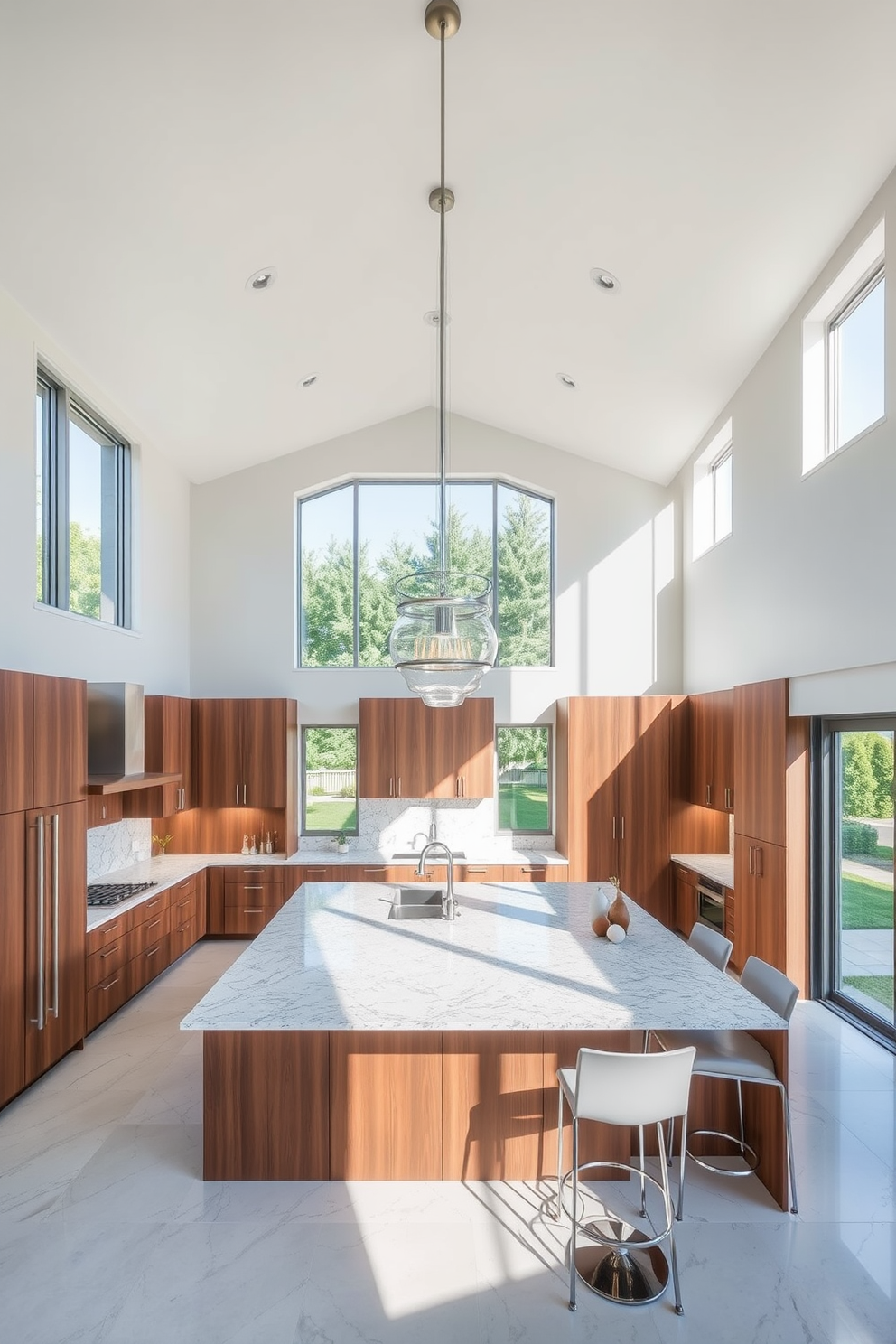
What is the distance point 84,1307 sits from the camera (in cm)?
238

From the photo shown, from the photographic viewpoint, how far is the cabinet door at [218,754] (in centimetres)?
633

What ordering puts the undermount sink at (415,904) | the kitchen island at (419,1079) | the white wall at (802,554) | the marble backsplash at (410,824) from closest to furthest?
the kitchen island at (419,1079), the white wall at (802,554), the undermount sink at (415,904), the marble backsplash at (410,824)

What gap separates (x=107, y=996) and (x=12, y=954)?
45.4 inches

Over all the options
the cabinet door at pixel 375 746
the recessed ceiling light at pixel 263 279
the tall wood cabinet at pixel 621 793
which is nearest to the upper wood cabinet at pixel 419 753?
the cabinet door at pixel 375 746

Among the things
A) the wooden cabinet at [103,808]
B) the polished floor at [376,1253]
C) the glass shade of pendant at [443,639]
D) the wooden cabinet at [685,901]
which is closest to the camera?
the polished floor at [376,1253]

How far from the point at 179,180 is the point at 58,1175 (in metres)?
4.26

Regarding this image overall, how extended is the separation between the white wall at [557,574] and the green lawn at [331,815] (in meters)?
0.73

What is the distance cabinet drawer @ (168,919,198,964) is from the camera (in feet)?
18.1

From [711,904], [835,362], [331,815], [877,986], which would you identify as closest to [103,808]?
[331,815]

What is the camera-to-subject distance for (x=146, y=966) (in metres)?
5.09

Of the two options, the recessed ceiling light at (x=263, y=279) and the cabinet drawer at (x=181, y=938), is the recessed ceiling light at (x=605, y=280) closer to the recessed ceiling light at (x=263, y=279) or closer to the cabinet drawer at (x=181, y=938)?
the recessed ceiling light at (x=263, y=279)

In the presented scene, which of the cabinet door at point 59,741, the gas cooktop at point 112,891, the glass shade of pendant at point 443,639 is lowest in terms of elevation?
the gas cooktop at point 112,891

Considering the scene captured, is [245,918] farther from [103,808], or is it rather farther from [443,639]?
[443,639]

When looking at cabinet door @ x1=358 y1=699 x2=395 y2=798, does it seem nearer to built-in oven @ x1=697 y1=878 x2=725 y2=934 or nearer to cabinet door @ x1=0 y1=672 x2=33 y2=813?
built-in oven @ x1=697 y1=878 x2=725 y2=934
